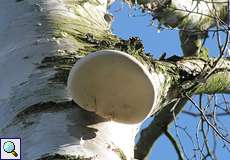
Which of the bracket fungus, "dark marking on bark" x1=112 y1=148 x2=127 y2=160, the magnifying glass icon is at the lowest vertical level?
"dark marking on bark" x1=112 y1=148 x2=127 y2=160

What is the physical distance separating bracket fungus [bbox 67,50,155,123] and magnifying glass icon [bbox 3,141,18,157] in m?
0.16

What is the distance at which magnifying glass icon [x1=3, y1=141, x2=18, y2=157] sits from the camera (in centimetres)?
128

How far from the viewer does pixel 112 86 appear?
1.28 meters

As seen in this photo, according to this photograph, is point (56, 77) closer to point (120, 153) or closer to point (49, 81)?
point (49, 81)

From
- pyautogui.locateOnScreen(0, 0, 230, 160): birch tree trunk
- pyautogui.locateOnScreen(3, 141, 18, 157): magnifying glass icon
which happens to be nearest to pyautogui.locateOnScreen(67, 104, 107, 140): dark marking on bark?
pyautogui.locateOnScreen(0, 0, 230, 160): birch tree trunk

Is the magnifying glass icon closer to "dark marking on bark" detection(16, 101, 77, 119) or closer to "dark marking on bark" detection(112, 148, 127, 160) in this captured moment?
"dark marking on bark" detection(16, 101, 77, 119)

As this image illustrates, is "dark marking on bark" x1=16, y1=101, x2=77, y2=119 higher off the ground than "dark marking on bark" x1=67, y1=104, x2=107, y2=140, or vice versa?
"dark marking on bark" x1=16, y1=101, x2=77, y2=119

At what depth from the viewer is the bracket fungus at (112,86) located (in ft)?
4.10

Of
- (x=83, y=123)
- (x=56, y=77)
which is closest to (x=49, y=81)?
(x=56, y=77)

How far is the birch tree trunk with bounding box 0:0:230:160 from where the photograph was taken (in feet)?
4.13

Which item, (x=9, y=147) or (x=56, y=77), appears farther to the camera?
(x=56, y=77)

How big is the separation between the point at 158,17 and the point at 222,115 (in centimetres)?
63

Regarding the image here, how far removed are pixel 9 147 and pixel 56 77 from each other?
0.22m

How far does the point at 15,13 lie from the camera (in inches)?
70.5
